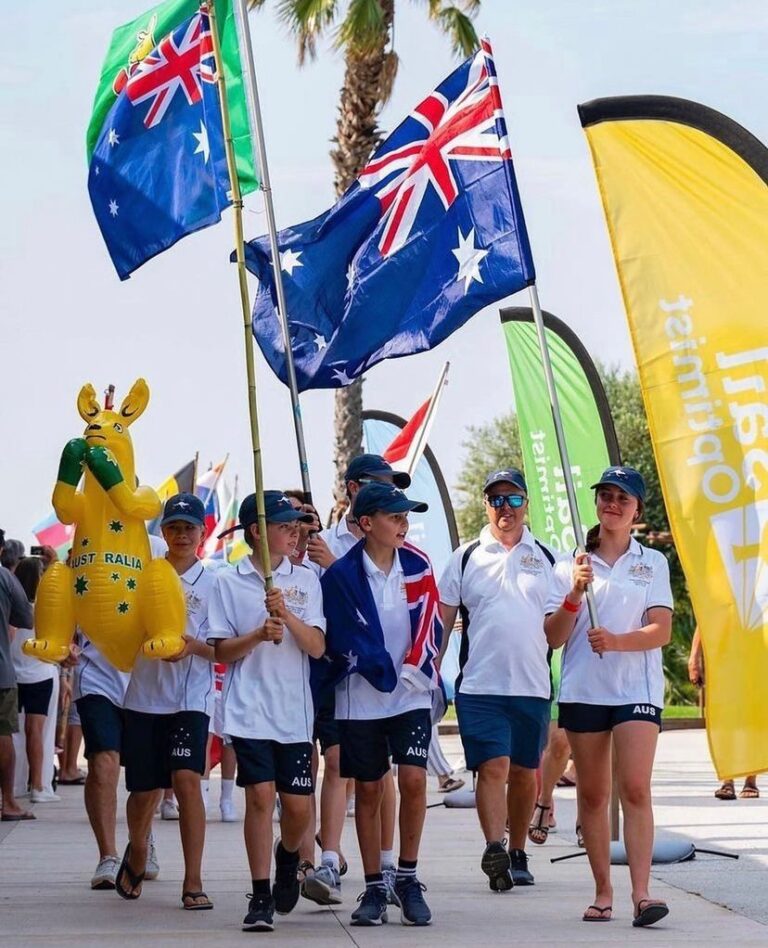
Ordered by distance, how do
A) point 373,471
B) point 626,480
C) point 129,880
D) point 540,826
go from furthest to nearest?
point 540,826 < point 373,471 < point 129,880 < point 626,480

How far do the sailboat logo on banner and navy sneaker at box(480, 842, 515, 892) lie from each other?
207 cm

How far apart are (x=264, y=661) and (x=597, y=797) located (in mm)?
1632

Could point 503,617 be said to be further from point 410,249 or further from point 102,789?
point 102,789

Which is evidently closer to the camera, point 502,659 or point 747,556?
point 747,556

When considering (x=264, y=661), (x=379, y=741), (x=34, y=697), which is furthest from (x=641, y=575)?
(x=34, y=697)

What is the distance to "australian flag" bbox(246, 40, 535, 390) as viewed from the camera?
9414 millimetres

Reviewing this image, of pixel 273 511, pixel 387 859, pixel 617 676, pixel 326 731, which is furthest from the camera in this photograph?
pixel 326 731

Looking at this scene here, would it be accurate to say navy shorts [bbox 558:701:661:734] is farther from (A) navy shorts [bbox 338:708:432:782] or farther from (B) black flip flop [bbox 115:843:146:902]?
(B) black flip flop [bbox 115:843:146:902]

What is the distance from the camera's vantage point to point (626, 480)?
852 cm

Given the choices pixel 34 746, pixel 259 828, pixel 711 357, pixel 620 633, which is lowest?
pixel 259 828

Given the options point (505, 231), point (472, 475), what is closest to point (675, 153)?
point (505, 231)

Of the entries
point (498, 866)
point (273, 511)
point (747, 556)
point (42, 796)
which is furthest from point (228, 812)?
point (747, 556)

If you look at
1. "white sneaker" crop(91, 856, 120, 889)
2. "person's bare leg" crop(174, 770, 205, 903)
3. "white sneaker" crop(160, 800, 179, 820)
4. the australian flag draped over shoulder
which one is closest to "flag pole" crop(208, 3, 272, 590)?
the australian flag draped over shoulder

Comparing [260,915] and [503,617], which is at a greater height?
[503,617]
